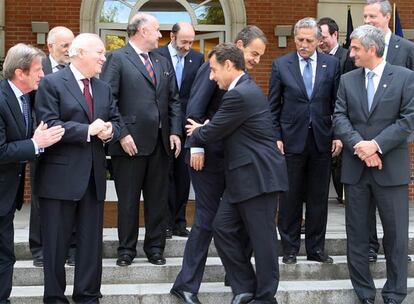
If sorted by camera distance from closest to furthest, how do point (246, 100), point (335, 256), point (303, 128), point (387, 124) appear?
point (246, 100) < point (387, 124) < point (303, 128) < point (335, 256)

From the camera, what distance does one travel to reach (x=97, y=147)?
5.09 m

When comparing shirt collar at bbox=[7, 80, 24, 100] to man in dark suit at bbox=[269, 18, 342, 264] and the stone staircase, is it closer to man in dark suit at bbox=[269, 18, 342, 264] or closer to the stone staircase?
the stone staircase

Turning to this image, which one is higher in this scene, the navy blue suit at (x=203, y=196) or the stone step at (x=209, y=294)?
the navy blue suit at (x=203, y=196)

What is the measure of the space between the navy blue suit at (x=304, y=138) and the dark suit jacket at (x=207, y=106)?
0.78 m

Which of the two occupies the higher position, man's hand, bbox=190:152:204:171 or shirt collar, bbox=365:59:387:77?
shirt collar, bbox=365:59:387:77

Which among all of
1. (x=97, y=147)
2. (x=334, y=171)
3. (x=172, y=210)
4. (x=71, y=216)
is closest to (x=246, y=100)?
(x=97, y=147)

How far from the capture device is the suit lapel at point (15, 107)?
489 cm

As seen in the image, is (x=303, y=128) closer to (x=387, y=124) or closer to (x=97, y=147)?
(x=387, y=124)

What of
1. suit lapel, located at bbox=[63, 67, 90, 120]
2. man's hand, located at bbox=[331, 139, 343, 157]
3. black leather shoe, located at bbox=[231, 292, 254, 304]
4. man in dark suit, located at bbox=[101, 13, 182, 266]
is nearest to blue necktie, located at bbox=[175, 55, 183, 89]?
man in dark suit, located at bbox=[101, 13, 182, 266]

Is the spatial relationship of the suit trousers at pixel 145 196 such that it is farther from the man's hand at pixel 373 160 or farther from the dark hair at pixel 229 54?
the man's hand at pixel 373 160

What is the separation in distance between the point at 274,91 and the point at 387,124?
1137 millimetres

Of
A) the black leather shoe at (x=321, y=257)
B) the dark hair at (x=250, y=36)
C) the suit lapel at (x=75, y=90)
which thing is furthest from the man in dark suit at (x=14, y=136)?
the black leather shoe at (x=321, y=257)

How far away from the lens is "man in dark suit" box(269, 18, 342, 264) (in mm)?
5988

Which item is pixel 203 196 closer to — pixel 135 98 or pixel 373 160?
pixel 135 98
